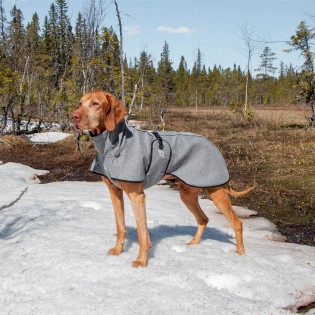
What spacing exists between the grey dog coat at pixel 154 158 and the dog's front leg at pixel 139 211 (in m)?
0.13

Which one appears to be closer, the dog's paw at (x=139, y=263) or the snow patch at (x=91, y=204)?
the dog's paw at (x=139, y=263)

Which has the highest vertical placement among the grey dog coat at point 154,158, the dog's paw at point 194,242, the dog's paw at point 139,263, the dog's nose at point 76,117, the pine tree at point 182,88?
the pine tree at point 182,88

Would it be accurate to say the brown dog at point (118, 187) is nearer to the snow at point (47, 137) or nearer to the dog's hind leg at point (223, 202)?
the dog's hind leg at point (223, 202)

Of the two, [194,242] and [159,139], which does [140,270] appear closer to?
[194,242]

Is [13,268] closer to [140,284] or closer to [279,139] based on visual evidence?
[140,284]

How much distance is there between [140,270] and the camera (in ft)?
13.5

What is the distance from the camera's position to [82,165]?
1227 cm

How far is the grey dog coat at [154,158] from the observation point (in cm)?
406

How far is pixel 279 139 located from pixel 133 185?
14.9m

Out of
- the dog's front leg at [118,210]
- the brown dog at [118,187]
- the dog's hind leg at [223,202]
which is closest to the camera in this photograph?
the brown dog at [118,187]

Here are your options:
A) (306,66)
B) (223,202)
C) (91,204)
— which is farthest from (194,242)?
(306,66)

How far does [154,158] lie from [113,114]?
0.71 metres

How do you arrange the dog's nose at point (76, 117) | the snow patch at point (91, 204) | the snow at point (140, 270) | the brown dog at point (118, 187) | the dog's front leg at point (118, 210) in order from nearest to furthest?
the snow at point (140, 270) → the dog's nose at point (76, 117) → the brown dog at point (118, 187) → the dog's front leg at point (118, 210) → the snow patch at point (91, 204)

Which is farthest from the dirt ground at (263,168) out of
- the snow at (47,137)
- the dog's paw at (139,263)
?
the dog's paw at (139,263)
